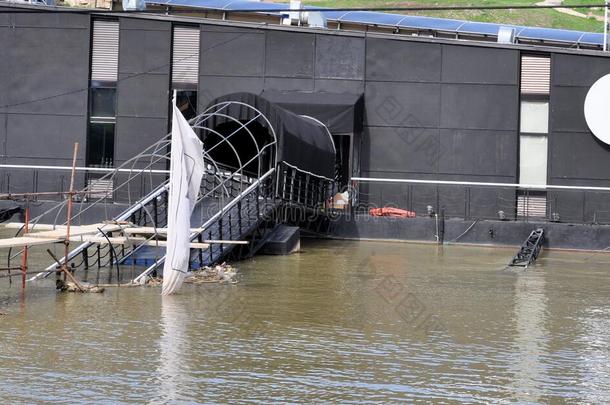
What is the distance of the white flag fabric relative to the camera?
15211 mm

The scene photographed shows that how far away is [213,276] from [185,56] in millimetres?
15882

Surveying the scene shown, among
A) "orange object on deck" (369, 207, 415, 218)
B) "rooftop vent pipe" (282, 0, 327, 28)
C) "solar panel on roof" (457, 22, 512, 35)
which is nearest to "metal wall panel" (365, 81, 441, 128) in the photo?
"orange object on deck" (369, 207, 415, 218)

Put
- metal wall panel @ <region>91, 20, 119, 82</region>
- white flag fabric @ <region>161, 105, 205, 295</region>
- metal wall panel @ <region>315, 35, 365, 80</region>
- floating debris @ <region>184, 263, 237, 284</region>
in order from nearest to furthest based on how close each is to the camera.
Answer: white flag fabric @ <region>161, 105, 205, 295</region> → floating debris @ <region>184, 263, 237, 284</region> → metal wall panel @ <region>315, 35, 365, 80</region> → metal wall panel @ <region>91, 20, 119, 82</region>

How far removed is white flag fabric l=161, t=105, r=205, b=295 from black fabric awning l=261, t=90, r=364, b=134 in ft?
48.8

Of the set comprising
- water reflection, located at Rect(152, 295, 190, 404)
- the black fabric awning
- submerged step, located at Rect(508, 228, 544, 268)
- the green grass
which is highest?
the green grass

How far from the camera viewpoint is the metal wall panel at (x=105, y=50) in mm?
32094

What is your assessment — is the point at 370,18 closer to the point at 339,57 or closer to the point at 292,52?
the point at 339,57

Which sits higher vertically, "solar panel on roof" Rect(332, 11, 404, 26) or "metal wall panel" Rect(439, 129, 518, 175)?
"solar panel on roof" Rect(332, 11, 404, 26)

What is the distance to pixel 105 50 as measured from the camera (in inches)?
1265

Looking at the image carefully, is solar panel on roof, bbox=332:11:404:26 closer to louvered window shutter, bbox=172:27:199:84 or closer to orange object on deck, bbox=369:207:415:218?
louvered window shutter, bbox=172:27:199:84

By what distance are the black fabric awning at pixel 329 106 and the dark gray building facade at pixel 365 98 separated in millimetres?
312

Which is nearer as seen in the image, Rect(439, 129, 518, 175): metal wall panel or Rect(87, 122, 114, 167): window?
Rect(439, 129, 518, 175): metal wall panel

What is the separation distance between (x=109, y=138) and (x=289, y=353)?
73.2ft

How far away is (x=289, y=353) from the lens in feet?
36.9
